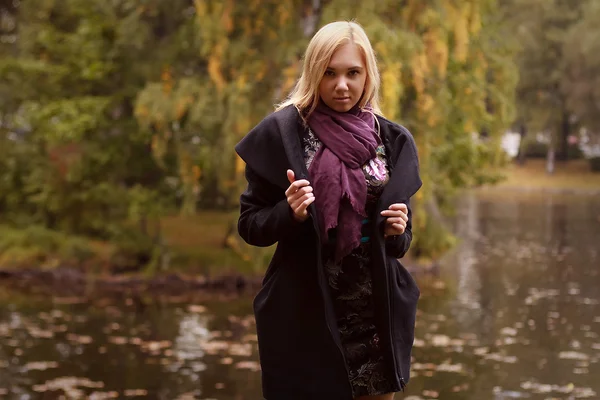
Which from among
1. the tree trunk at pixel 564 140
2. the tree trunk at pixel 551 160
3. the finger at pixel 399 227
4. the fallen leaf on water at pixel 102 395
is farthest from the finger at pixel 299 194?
the tree trunk at pixel 564 140

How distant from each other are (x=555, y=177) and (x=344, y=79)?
1839 inches

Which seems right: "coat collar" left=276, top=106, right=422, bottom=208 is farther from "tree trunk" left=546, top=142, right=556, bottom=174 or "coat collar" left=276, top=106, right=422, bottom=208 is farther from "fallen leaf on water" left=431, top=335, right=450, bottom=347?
"tree trunk" left=546, top=142, right=556, bottom=174

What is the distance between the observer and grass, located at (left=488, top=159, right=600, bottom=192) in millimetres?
45219

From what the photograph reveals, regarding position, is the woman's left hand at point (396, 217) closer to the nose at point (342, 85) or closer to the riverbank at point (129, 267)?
the nose at point (342, 85)

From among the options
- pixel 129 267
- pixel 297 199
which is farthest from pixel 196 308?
pixel 297 199

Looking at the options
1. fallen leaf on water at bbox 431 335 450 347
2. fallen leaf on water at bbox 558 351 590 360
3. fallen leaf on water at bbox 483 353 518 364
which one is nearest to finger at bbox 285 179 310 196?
fallen leaf on water at bbox 483 353 518 364

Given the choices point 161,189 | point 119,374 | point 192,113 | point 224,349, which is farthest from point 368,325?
point 161,189

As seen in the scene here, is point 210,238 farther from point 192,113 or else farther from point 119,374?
point 119,374

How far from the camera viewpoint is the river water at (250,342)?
809 cm

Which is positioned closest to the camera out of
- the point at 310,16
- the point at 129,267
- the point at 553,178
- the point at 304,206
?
the point at 304,206

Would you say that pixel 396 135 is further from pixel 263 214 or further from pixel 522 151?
pixel 522 151

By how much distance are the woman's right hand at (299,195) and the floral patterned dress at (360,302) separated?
153 millimetres

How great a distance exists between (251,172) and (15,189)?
15.0 m

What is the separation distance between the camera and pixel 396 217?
2.89 metres
